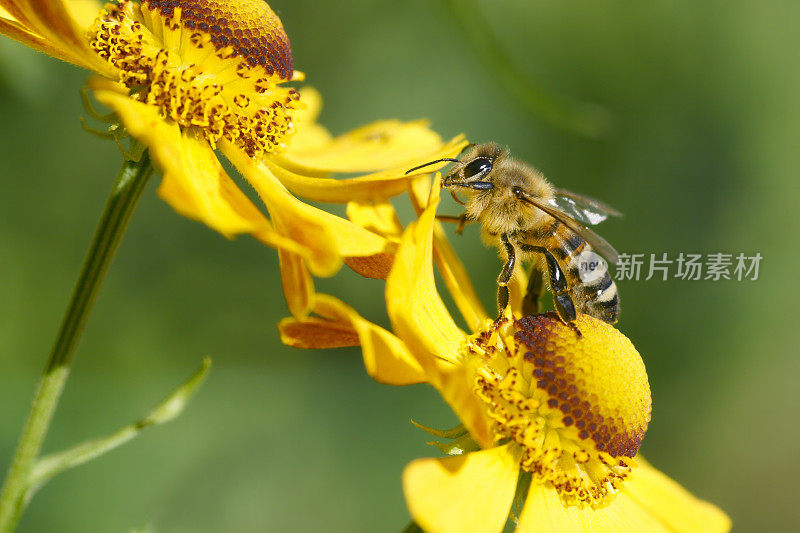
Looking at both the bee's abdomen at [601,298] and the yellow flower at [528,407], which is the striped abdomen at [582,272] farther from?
the yellow flower at [528,407]

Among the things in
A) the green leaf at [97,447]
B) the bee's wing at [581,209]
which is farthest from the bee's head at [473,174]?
the green leaf at [97,447]

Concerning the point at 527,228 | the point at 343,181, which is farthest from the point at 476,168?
the point at 343,181

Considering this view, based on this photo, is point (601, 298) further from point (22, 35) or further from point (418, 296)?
point (22, 35)

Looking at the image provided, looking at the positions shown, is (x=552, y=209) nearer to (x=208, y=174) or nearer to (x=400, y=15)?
(x=208, y=174)

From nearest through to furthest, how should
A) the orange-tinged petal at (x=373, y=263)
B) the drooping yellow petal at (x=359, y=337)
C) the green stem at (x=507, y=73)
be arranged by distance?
the drooping yellow petal at (x=359, y=337) → the orange-tinged petal at (x=373, y=263) → the green stem at (x=507, y=73)

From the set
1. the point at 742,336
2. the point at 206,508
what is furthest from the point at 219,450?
the point at 742,336

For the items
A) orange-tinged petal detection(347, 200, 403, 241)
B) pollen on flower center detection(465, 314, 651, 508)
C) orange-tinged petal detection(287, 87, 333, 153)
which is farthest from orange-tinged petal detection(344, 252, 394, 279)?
orange-tinged petal detection(287, 87, 333, 153)
